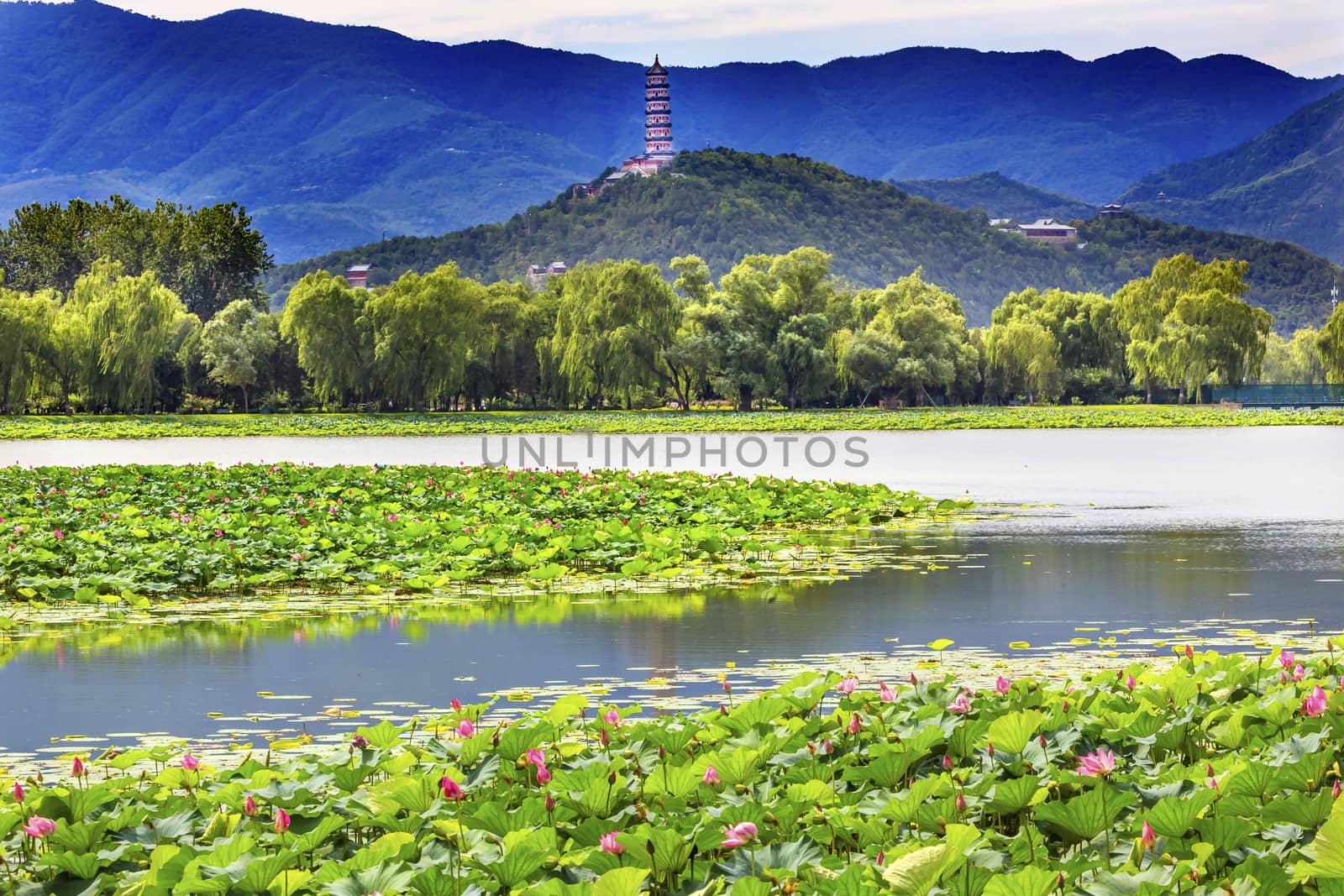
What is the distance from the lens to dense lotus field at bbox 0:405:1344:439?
49.8 meters

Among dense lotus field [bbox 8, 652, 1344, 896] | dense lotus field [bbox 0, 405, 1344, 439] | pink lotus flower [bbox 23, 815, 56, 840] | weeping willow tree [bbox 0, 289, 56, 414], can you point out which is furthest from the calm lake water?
weeping willow tree [bbox 0, 289, 56, 414]

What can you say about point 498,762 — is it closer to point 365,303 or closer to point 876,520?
point 876,520

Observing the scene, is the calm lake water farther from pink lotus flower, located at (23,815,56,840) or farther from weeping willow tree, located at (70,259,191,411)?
weeping willow tree, located at (70,259,191,411)

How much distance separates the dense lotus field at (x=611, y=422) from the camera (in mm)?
49812

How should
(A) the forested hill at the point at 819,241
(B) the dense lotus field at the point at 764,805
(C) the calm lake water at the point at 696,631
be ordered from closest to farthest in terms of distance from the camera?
1. (B) the dense lotus field at the point at 764,805
2. (C) the calm lake water at the point at 696,631
3. (A) the forested hill at the point at 819,241

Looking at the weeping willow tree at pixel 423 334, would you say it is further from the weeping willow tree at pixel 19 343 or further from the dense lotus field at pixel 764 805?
the dense lotus field at pixel 764 805

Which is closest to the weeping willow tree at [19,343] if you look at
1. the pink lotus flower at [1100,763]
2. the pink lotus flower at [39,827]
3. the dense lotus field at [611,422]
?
the dense lotus field at [611,422]

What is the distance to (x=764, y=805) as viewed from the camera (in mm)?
4145

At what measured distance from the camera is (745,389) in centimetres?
6316

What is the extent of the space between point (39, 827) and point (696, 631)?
5143 millimetres

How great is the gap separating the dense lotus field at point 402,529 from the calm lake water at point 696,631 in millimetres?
1074

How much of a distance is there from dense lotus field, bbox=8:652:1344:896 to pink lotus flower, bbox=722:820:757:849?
0.04 metres

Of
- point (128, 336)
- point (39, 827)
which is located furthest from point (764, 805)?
point (128, 336)

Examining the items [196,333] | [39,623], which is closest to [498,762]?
[39,623]
